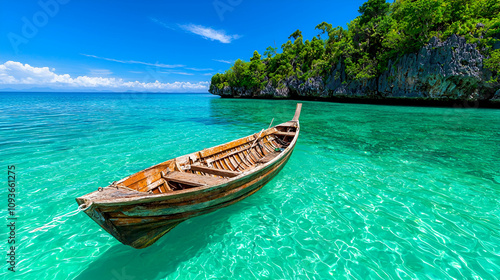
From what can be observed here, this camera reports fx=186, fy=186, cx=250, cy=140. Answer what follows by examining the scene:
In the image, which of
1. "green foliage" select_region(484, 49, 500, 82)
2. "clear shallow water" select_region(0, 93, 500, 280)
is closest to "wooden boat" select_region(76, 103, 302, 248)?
"clear shallow water" select_region(0, 93, 500, 280)

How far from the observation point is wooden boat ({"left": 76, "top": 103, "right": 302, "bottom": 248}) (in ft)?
10.0

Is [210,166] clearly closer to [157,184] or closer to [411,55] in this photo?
[157,184]

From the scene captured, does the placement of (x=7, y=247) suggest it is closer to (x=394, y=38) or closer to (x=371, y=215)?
(x=371, y=215)

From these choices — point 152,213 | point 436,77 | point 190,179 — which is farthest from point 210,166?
point 436,77

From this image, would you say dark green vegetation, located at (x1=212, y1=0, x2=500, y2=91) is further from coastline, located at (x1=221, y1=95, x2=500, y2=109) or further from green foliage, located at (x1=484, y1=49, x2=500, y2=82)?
coastline, located at (x1=221, y1=95, x2=500, y2=109)

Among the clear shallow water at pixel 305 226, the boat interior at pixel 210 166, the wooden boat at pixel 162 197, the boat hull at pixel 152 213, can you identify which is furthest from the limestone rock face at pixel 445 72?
the boat hull at pixel 152 213

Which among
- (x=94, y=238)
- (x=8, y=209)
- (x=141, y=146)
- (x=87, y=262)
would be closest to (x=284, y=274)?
(x=87, y=262)

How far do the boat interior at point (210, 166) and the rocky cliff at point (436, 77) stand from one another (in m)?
38.2

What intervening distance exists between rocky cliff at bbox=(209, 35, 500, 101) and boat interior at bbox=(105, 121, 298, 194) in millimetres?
38195

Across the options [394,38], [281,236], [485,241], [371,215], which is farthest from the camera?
[394,38]

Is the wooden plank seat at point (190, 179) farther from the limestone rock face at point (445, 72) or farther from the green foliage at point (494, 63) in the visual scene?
the green foliage at point (494, 63)

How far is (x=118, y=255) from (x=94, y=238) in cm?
102

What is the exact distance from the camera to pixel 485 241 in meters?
4.29

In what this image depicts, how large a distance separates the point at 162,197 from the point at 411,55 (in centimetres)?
4878
